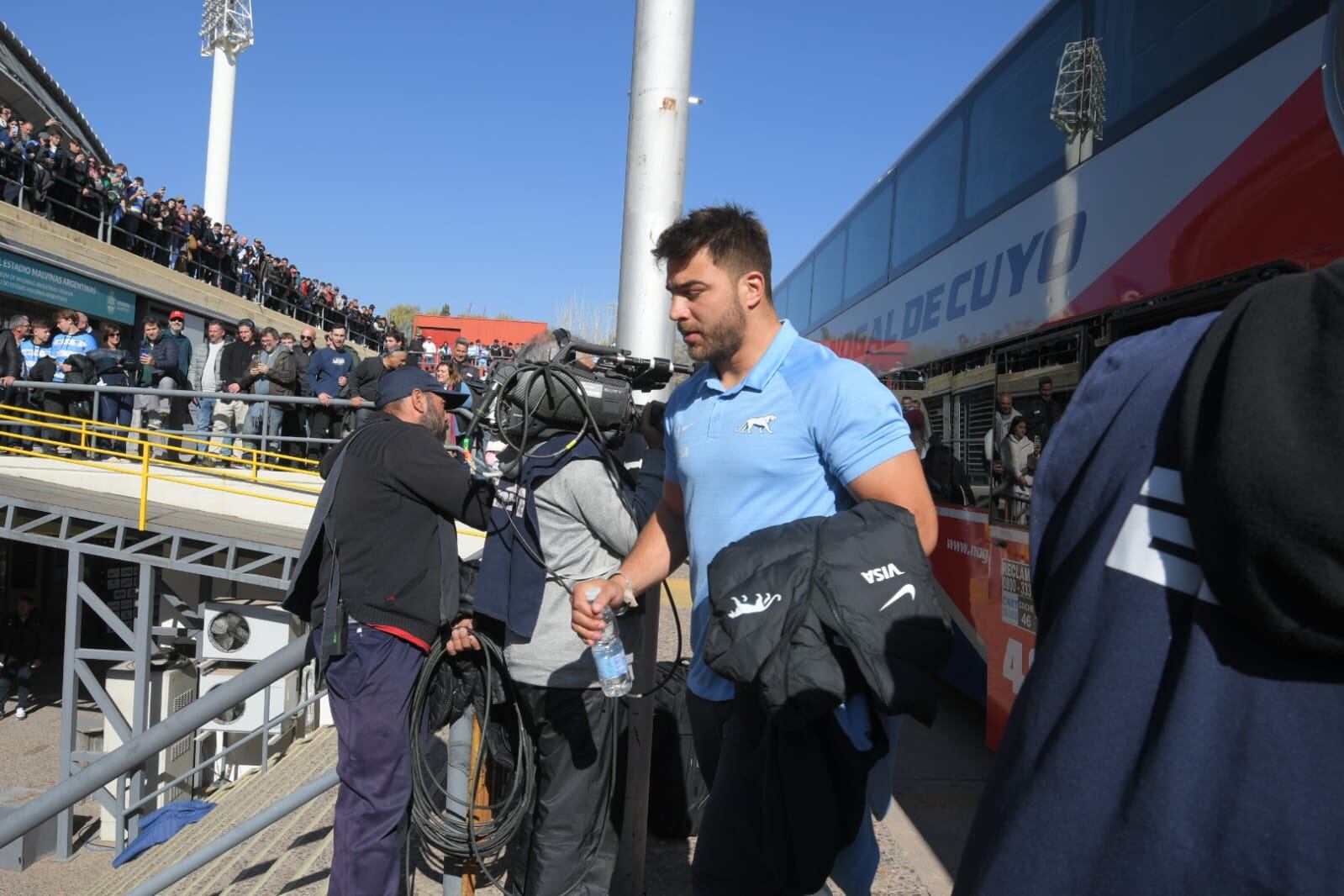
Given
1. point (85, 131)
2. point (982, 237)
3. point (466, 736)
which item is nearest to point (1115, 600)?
point (466, 736)

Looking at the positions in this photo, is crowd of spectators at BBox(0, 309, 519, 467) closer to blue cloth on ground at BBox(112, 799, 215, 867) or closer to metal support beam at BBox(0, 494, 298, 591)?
metal support beam at BBox(0, 494, 298, 591)

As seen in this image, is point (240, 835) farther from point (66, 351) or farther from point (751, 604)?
point (66, 351)

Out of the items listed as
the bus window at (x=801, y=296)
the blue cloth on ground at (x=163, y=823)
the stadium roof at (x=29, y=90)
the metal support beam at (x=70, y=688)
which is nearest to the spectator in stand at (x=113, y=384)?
the metal support beam at (x=70, y=688)

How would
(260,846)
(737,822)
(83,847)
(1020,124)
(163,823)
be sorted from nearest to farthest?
1. (737,822)
2. (260,846)
3. (1020,124)
4. (163,823)
5. (83,847)

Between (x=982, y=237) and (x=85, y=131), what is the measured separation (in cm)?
4437

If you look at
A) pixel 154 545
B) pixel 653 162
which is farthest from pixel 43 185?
pixel 653 162

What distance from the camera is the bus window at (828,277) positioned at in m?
10.5

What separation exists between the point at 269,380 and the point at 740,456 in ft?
35.0

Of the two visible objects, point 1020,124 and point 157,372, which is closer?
point 1020,124

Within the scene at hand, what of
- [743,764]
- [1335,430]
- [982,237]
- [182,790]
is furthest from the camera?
[182,790]

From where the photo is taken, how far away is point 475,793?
142 inches

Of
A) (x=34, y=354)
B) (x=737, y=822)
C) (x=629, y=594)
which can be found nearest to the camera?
(x=737, y=822)

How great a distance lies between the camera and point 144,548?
936 centimetres

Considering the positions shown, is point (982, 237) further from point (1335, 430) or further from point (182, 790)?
point (182, 790)
